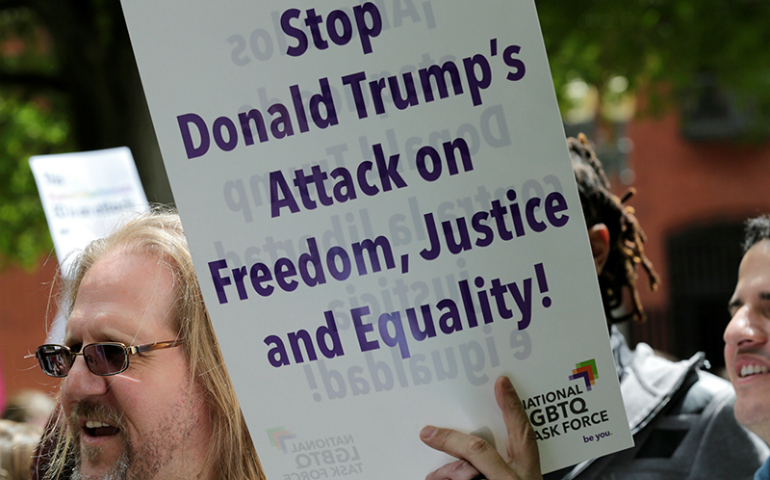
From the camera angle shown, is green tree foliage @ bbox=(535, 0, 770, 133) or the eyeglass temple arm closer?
the eyeglass temple arm

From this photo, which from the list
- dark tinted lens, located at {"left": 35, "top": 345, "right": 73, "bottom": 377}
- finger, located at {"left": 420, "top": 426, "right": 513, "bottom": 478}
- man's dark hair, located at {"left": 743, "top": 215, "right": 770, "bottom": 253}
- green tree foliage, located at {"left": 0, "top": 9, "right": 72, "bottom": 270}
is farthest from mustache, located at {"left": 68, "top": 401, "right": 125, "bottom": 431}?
green tree foliage, located at {"left": 0, "top": 9, "right": 72, "bottom": 270}

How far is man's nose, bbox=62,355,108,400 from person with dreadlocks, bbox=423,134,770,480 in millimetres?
1006

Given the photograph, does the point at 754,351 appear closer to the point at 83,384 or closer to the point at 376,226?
the point at 376,226

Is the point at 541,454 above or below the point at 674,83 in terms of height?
below

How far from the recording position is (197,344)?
1.78 metres

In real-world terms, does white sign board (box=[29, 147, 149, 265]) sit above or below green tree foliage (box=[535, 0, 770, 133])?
below

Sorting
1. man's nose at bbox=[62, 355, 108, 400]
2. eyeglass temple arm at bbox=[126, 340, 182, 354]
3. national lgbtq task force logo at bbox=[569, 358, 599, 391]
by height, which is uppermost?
eyeglass temple arm at bbox=[126, 340, 182, 354]

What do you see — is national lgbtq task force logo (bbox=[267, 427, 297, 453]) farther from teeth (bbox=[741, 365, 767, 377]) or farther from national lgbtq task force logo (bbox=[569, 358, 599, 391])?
teeth (bbox=[741, 365, 767, 377])

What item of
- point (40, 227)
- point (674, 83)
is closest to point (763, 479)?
point (674, 83)

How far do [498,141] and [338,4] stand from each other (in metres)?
0.35

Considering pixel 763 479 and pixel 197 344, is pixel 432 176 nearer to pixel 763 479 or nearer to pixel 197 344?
pixel 197 344

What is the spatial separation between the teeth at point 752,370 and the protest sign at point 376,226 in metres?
0.50

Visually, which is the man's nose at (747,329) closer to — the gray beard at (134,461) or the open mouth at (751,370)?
the open mouth at (751,370)

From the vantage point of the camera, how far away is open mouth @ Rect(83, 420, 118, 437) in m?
1.72
